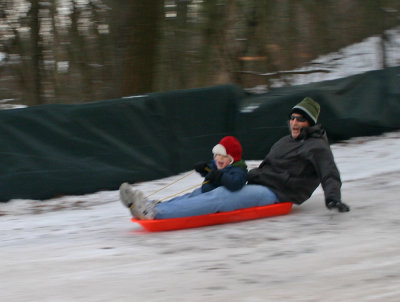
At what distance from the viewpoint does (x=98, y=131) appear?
28.7 ft

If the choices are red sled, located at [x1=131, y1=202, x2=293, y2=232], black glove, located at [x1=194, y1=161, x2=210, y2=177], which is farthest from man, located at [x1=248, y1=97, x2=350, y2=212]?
black glove, located at [x1=194, y1=161, x2=210, y2=177]

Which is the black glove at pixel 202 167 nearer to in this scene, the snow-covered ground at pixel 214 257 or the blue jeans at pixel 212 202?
the blue jeans at pixel 212 202

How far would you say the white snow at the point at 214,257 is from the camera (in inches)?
159

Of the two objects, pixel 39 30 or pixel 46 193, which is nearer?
pixel 46 193

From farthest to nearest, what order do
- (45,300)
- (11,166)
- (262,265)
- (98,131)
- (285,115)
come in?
(285,115), (98,131), (11,166), (262,265), (45,300)

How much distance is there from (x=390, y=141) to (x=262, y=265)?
695cm

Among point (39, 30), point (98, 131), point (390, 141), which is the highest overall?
point (39, 30)

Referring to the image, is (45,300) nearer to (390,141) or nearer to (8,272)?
(8,272)

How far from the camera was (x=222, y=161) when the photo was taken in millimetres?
6004

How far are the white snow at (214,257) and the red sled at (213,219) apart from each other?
78mm

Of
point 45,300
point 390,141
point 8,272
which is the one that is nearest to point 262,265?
point 45,300

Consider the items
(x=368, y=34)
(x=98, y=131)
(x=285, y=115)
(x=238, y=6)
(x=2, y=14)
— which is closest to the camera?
(x=98, y=131)

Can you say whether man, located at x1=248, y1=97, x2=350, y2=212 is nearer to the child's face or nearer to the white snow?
the white snow

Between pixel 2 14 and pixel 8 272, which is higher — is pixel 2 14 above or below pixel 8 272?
above
